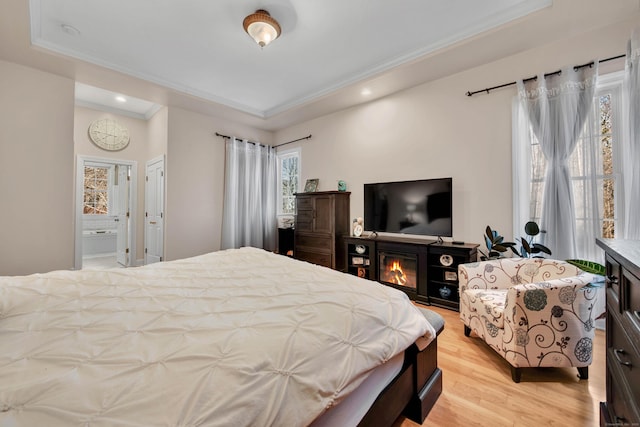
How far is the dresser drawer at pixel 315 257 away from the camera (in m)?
4.11

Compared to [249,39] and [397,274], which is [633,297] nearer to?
[397,274]

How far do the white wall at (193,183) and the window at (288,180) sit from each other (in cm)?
115

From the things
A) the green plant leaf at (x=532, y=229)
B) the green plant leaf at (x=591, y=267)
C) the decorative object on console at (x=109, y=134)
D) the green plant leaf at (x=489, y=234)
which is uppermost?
the decorative object on console at (x=109, y=134)

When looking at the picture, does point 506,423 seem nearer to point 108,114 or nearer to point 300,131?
point 300,131

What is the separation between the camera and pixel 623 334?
1004mm

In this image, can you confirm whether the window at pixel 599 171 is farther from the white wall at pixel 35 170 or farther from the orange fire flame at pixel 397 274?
the white wall at pixel 35 170

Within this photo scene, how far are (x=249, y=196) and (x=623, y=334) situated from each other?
478 cm

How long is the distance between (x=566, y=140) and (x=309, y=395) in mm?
3201

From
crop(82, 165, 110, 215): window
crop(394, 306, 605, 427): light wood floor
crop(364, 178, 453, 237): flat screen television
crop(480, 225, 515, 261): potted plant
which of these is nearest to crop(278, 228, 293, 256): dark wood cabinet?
crop(364, 178, 453, 237): flat screen television

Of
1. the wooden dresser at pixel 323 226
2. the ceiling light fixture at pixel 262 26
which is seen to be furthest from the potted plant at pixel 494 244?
the ceiling light fixture at pixel 262 26

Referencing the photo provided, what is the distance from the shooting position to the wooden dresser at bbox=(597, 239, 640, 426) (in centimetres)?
87

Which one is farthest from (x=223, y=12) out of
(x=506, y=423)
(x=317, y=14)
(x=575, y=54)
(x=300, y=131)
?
(x=506, y=423)

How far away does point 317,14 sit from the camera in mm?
2416

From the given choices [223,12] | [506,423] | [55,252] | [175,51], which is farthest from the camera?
[55,252]
